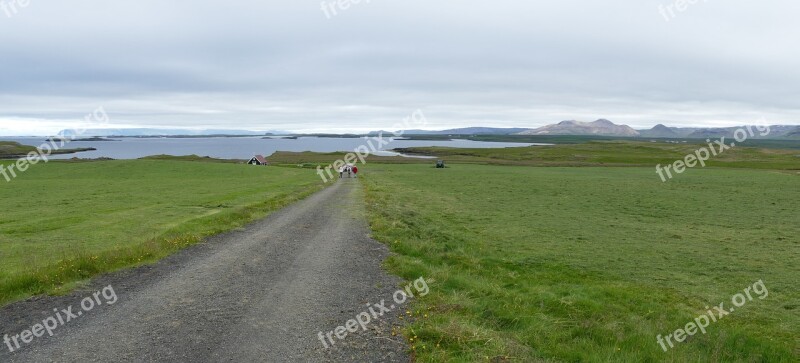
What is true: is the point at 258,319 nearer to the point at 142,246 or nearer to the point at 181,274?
the point at 181,274

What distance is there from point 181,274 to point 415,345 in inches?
363

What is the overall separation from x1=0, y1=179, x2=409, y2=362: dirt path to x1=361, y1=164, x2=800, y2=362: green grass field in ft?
5.43

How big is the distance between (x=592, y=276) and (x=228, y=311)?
14993 millimetres

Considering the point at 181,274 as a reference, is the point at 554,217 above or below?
below

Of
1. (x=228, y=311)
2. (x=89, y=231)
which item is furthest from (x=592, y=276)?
(x=89, y=231)

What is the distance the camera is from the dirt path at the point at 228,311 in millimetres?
9891

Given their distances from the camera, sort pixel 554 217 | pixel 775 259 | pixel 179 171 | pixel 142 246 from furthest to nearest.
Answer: pixel 179 171 → pixel 554 217 → pixel 775 259 → pixel 142 246

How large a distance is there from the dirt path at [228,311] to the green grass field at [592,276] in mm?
1656

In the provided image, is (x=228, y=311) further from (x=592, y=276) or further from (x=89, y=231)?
(x=89, y=231)

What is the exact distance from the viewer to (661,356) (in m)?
11.6

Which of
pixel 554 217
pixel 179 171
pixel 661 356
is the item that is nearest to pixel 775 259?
pixel 554 217

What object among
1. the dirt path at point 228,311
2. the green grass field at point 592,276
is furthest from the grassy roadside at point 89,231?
the green grass field at point 592,276

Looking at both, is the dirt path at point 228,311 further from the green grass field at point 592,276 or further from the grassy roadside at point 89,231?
the green grass field at point 592,276

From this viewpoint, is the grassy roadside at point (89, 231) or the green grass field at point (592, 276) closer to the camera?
the green grass field at point (592, 276)
